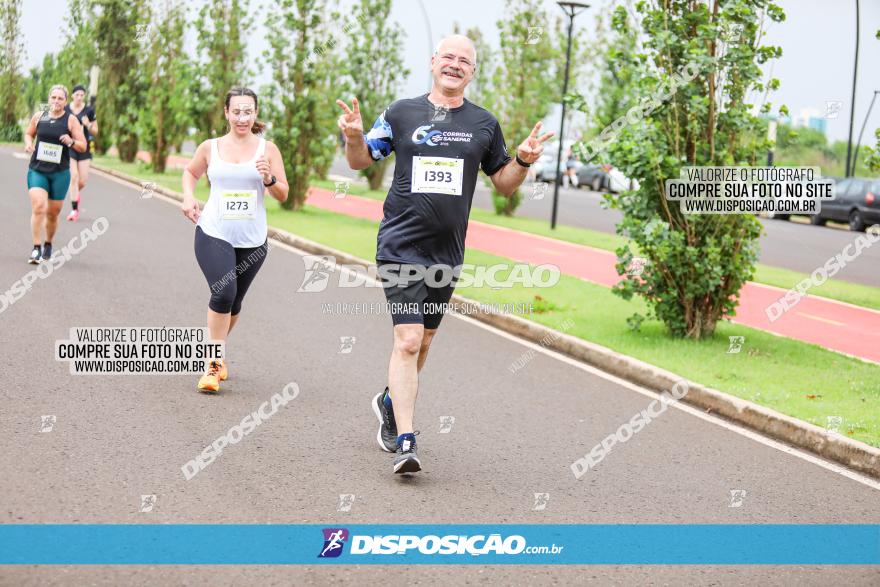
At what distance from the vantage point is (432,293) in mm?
6289

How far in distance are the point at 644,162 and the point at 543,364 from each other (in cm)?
216

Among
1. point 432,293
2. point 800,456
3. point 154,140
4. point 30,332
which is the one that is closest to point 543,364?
point 800,456

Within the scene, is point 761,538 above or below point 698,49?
below

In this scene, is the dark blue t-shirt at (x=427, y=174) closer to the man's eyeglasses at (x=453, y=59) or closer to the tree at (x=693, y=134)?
the man's eyeglasses at (x=453, y=59)

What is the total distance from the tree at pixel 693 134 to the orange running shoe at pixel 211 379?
4403 millimetres

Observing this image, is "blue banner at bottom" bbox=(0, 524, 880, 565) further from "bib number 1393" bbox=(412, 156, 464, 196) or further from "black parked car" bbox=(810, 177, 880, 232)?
"black parked car" bbox=(810, 177, 880, 232)

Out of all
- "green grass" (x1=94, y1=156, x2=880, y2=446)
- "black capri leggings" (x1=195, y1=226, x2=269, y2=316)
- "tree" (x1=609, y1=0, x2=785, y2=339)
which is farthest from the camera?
"tree" (x1=609, y1=0, x2=785, y2=339)

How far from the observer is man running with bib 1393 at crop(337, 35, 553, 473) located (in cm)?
614

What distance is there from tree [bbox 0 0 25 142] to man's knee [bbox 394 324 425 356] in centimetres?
3780

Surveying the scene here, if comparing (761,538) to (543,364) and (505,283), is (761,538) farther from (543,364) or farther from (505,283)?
(505,283)

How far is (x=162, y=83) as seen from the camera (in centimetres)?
3522

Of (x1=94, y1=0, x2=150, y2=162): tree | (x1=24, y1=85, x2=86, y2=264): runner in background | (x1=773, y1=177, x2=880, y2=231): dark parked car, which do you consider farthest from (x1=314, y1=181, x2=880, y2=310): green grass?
(x1=773, y1=177, x2=880, y2=231): dark parked car

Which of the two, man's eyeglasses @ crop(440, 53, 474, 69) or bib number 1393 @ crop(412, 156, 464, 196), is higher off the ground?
man's eyeglasses @ crop(440, 53, 474, 69)

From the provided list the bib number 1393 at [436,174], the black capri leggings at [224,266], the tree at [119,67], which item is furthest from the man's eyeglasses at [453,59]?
the tree at [119,67]
